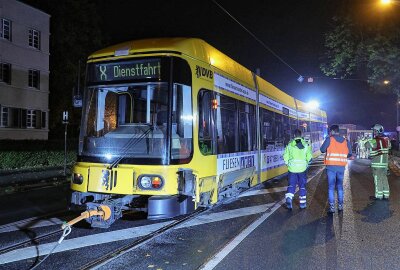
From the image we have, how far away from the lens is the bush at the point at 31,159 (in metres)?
20.4

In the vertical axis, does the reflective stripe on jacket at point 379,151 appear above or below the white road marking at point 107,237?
above

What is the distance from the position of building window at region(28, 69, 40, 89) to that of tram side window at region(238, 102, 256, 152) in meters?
24.3

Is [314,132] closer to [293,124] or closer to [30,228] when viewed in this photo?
[293,124]

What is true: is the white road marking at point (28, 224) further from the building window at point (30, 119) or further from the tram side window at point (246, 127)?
the building window at point (30, 119)

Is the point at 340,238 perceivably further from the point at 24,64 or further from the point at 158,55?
the point at 24,64

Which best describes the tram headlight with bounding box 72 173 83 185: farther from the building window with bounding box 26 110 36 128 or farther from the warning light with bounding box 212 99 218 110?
the building window with bounding box 26 110 36 128

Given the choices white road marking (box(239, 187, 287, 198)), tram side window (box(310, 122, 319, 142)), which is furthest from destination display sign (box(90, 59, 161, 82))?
tram side window (box(310, 122, 319, 142))

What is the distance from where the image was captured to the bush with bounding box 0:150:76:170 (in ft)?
67.1

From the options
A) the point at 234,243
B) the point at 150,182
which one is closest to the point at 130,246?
the point at 150,182

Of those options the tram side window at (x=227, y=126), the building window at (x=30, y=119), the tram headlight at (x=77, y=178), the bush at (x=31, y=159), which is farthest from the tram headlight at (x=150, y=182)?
the building window at (x=30, y=119)

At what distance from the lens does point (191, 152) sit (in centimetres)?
770

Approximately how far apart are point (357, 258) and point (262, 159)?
273 inches

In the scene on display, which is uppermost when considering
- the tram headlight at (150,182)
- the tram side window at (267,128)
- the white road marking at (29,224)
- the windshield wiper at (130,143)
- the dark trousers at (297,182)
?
the tram side window at (267,128)

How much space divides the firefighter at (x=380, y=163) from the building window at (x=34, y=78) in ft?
87.5
